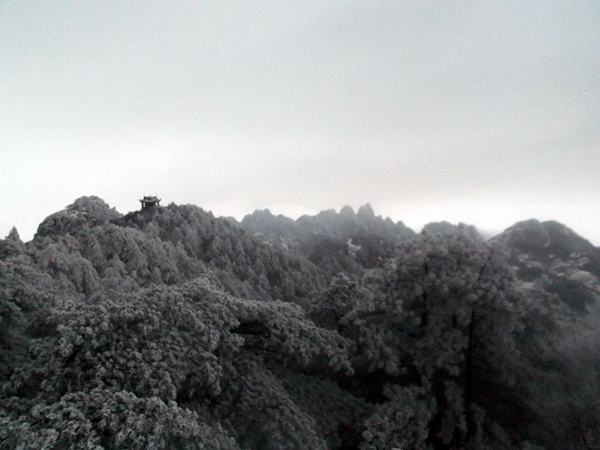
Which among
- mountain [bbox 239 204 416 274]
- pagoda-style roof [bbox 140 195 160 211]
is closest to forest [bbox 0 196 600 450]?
pagoda-style roof [bbox 140 195 160 211]

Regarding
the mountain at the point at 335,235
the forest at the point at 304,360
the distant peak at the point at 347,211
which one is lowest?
the forest at the point at 304,360

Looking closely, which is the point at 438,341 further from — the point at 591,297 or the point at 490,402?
the point at 591,297

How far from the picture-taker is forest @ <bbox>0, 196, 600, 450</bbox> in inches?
172

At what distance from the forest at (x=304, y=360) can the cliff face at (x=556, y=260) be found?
0.53m

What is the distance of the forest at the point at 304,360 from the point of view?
4.37 m

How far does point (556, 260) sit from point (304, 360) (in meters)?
10.9

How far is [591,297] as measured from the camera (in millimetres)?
9211

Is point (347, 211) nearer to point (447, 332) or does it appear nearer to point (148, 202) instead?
point (148, 202)

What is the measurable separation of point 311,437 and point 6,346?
3996 mm

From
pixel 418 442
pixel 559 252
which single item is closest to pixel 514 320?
pixel 418 442

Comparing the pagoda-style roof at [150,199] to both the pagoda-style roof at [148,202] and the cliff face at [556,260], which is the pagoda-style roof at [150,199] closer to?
the pagoda-style roof at [148,202]

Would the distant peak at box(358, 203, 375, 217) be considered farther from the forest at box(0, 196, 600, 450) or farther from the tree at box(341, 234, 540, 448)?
the tree at box(341, 234, 540, 448)

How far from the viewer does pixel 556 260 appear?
13.0 metres

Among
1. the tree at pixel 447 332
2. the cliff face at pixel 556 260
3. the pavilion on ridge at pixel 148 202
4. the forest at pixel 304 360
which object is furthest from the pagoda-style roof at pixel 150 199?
the cliff face at pixel 556 260
